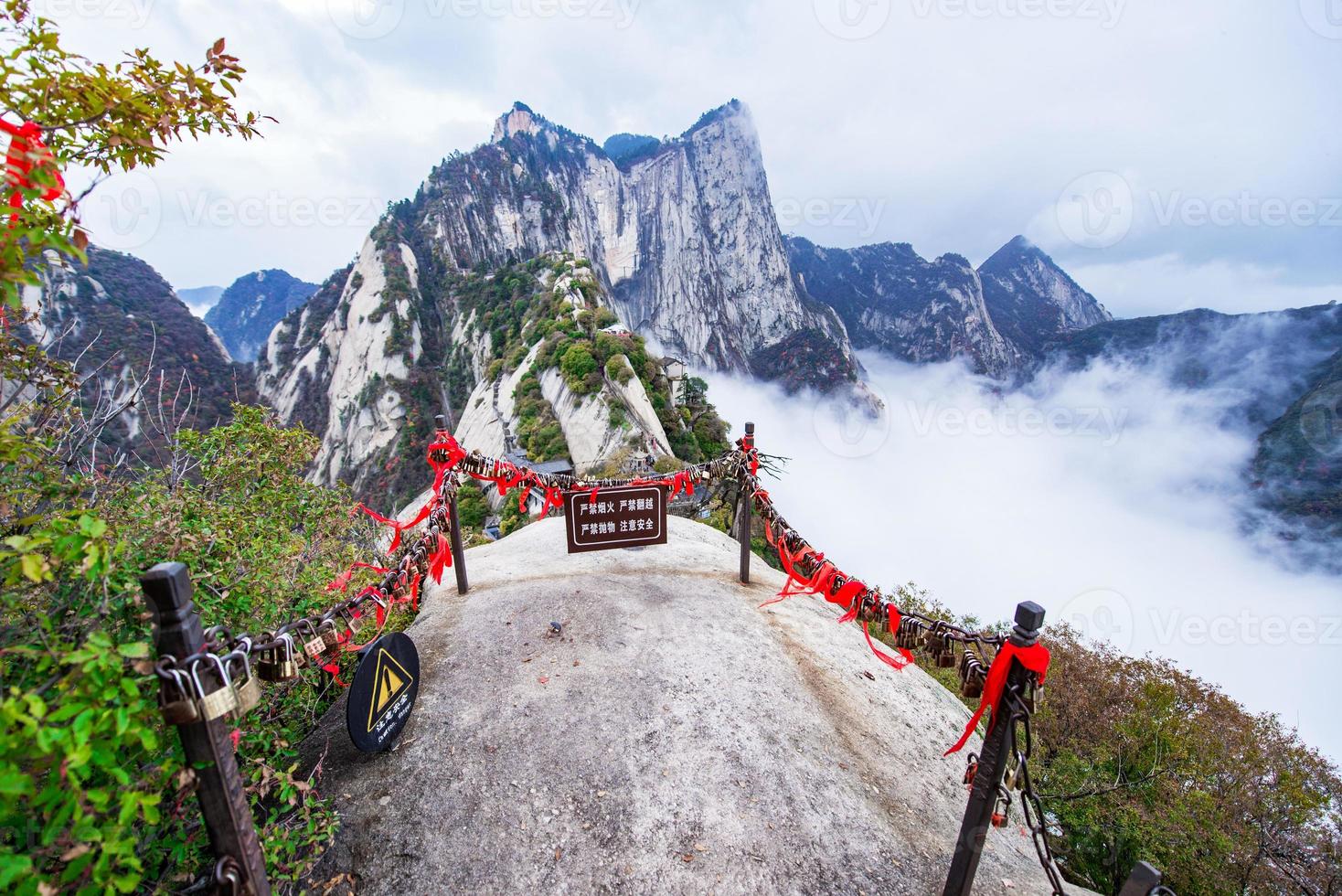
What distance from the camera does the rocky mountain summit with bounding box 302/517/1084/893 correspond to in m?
4.41

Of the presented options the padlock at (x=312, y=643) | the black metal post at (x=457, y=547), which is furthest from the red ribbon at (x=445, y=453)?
the padlock at (x=312, y=643)

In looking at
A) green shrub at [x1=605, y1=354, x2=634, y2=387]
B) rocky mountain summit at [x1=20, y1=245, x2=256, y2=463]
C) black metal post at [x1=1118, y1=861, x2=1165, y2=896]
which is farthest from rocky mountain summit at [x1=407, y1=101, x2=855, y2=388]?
black metal post at [x1=1118, y1=861, x2=1165, y2=896]

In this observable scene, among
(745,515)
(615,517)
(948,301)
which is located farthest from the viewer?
(948,301)

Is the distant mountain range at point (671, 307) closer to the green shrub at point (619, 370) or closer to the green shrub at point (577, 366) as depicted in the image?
the green shrub at point (577, 366)

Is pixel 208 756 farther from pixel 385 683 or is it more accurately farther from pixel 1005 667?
pixel 1005 667

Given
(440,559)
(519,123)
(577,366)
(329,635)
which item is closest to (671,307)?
(519,123)

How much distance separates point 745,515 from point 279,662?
6.88m

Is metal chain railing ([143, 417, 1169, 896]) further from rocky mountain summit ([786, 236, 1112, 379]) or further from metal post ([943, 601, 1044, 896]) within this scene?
rocky mountain summit ([786, 236, 1112, 379])

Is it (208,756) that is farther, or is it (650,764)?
(650,764)

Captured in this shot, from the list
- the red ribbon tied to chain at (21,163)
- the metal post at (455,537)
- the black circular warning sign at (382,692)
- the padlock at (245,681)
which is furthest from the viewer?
the metal post at (455,537)

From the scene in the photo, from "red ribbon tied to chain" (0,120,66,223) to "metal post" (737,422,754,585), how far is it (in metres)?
7.40

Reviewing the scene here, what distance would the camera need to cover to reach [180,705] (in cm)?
251

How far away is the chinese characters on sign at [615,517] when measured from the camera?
8266 millimetres

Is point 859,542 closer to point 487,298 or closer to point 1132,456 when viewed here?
point 487,298
